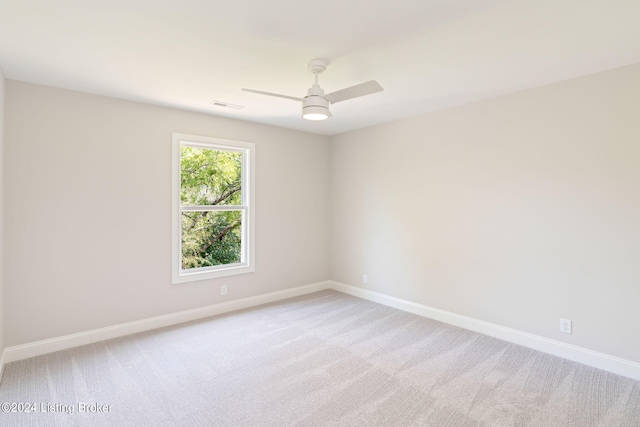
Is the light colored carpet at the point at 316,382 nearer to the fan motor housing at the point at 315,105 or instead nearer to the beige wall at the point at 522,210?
the beige wall at the point at 522,210

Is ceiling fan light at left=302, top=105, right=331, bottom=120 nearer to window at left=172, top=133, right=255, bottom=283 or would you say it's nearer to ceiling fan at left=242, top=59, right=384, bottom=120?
ceiling fan at left=242, top=59, right=384, bottom=120

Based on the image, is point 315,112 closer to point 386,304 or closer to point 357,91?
point 357,91

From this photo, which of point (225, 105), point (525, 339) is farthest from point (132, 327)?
point (525, 339)

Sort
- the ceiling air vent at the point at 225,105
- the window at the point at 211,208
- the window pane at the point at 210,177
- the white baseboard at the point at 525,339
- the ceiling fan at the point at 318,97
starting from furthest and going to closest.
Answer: the window pane at the point at 210,177, the window at the point at 211,208, the ceiling air vent at the point at 225,105, the white baseboard at the point at 525,339, the ceiling fan at the point at 318,97

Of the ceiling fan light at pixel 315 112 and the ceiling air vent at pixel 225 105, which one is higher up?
the ceiling air vent at pixel 225 105

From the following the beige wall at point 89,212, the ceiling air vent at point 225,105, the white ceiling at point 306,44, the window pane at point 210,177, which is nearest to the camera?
the white ceiling at point 306,44

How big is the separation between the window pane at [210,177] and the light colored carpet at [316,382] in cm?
164

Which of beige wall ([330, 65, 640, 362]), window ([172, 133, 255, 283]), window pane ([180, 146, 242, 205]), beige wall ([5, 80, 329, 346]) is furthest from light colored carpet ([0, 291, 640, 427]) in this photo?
window pane ([180, 146, 242, 205])

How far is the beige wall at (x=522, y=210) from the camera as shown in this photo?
2.76 meters

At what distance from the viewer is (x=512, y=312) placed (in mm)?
3396

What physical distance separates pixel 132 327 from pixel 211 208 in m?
1.61

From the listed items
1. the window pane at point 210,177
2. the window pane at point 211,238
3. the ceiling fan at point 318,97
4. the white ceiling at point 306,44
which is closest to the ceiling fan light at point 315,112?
the ceiling fan at point 318,97

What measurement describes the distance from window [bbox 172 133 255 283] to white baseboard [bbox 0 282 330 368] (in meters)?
0.42

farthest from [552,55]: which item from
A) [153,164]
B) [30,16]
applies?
[153,164]
